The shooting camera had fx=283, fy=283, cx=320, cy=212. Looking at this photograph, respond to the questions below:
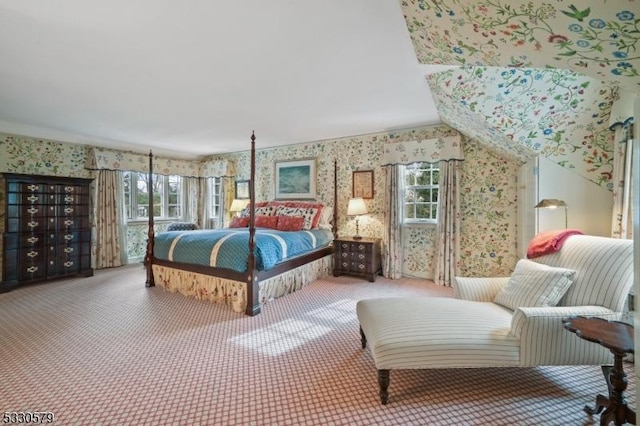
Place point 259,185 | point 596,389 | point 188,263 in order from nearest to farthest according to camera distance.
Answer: point 596,389, point 188,263, point 259,185

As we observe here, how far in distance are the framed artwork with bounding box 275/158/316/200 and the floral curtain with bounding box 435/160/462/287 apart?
223cm

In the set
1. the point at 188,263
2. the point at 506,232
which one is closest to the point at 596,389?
the point at 506,232

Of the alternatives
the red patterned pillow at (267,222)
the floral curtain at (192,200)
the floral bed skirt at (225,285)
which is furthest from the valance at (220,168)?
the floral bed skirt at (225,285)

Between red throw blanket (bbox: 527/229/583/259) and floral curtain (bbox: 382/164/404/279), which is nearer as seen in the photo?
red throw blanket (bbox: 527/229/583/259)

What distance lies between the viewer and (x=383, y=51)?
2.13m

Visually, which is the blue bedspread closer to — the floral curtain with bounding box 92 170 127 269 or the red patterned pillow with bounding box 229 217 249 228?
the red patterned pillow with bounding box 229 217 249 228

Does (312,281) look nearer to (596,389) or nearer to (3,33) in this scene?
(596,389)

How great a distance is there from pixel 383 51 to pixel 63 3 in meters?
2.01

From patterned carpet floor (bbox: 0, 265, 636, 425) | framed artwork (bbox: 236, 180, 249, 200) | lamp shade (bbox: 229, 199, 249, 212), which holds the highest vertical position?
framed artwork (bbox: 236, 180, 249, 200)

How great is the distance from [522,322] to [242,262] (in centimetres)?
253

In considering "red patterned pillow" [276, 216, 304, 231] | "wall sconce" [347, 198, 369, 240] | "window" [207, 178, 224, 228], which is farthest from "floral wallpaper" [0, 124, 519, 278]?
"window" [207, 178, 224, 228]

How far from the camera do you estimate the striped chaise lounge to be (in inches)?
65.7

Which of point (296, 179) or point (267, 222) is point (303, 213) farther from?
point (296, 179)

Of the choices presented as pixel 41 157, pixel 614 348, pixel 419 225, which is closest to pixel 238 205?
pixel 41 157
